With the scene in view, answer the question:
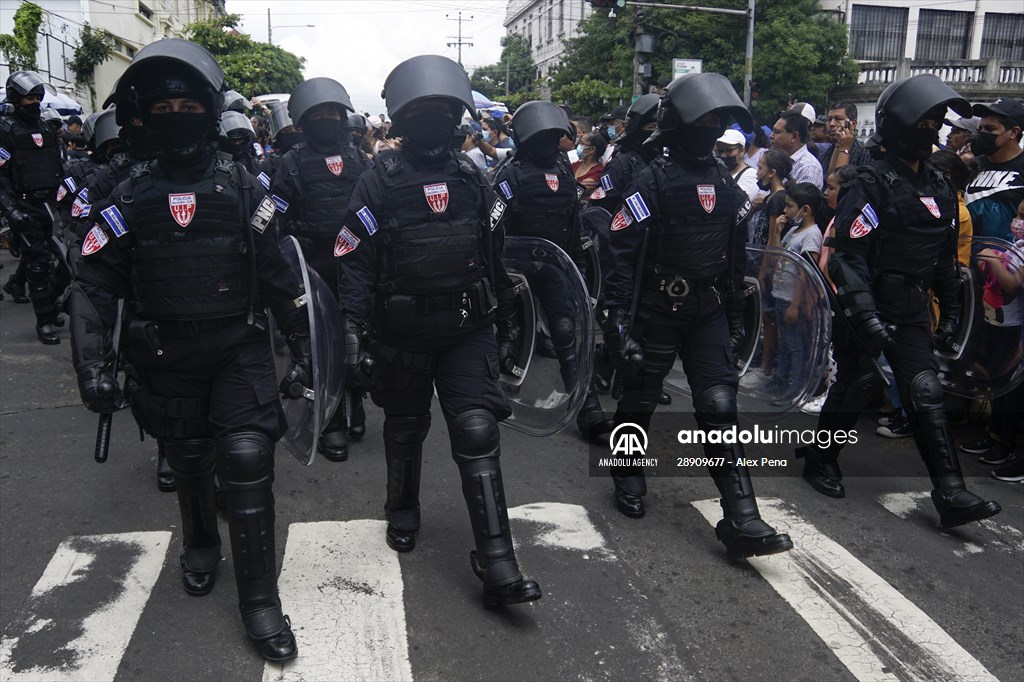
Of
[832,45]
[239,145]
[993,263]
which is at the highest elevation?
[832,45]

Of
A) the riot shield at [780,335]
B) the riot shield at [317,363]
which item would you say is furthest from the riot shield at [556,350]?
the riot shield at [317,363]

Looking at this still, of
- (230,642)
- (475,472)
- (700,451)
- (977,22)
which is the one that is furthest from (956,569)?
(977,22)

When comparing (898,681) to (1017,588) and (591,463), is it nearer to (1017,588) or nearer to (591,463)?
(1017,588)

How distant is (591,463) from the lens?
5.35 m

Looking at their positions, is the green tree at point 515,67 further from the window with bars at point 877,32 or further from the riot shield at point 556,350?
the riot shield at point 556,350

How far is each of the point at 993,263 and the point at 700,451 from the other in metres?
2.03

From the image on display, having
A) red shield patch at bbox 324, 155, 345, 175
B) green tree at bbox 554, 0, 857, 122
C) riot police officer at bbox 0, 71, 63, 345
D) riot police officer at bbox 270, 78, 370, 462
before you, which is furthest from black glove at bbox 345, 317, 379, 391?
green tree at bbox 554, 0, 857, 122

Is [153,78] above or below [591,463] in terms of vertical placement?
above

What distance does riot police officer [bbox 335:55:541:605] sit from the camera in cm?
354

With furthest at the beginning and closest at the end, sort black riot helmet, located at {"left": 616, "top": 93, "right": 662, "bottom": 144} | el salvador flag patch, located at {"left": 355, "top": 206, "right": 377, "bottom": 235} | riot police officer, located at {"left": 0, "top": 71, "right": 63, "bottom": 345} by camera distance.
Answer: riot police officer, located at {"left": 0, "top": 71, "right": 63, "bottom": 345}, black riot helmet, located at {"left": 616, "top": 93, "right": 662, "bottom": 144}, el salvador flag patch, located at {"left": 355, "top": 206, "right": 377, "bottom": 235}

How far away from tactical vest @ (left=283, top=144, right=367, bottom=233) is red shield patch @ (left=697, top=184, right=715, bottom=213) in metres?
2.35

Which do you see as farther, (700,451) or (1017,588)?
(700,451)

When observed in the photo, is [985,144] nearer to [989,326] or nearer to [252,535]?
[989,326]

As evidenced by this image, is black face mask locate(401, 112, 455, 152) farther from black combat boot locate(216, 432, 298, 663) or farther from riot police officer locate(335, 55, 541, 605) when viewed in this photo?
black combat boot locate(216, 432, 298, 663)
